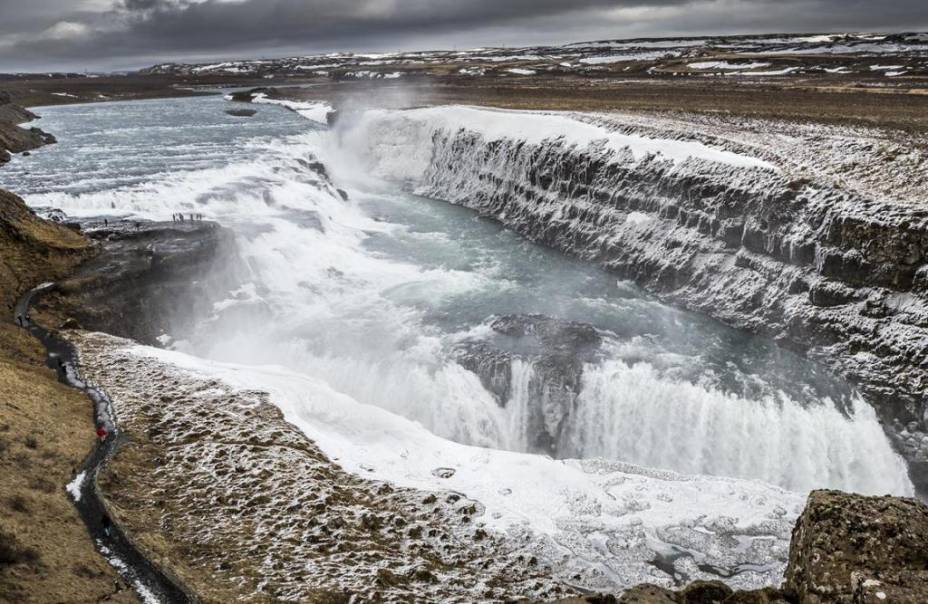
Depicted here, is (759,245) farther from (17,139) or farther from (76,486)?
(17,139)

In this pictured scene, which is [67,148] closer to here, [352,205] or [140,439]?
[352,205]

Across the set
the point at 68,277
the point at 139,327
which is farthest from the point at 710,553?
the point at 68,277

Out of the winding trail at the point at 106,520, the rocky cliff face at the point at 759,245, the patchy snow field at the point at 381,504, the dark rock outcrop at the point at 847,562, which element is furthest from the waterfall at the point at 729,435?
the winding trail at the point at 106,520

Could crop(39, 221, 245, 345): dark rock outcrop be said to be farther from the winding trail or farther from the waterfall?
the waterfall

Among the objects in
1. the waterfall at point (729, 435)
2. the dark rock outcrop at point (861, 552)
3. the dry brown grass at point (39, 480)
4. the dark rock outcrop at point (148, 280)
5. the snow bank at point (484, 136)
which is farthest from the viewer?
the snow bank at point (484, 136)

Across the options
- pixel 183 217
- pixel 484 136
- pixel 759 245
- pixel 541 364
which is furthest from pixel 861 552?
pixel 484 136

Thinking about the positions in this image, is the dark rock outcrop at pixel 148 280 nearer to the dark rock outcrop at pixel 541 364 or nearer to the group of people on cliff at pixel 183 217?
the group of people on cliff at pixel 183 217
